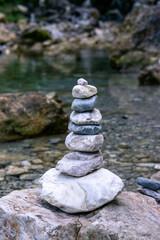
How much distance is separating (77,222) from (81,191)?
0.26 m

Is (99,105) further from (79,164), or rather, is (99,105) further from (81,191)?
(81,191)

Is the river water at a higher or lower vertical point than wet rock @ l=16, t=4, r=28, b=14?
lower

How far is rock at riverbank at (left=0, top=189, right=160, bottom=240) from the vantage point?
Answer: 2.74m

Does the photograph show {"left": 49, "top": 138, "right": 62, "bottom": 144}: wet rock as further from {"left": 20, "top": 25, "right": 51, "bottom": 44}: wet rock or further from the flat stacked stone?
{"left": 20, "top": 25, "right": 51, "bottom": 44}: wet rock

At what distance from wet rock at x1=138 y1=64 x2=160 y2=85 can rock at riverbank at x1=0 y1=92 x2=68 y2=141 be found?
5.87 m

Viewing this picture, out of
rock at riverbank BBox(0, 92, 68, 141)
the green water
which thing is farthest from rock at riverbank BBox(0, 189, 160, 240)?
the green water

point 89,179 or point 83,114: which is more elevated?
point 83,114

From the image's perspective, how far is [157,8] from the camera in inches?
620

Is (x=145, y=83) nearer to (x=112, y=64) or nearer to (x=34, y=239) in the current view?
(x=112, y=64)

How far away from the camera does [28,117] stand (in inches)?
253

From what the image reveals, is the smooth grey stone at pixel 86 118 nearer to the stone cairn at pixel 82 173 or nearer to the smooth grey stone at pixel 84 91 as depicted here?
the stone cairn at pixel 82 173

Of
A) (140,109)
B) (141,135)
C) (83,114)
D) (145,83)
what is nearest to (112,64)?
(145,83)

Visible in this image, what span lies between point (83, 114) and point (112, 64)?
13.5m

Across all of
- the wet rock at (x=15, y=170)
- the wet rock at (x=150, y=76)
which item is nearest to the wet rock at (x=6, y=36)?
the wet rock at (x=150, y=76)
